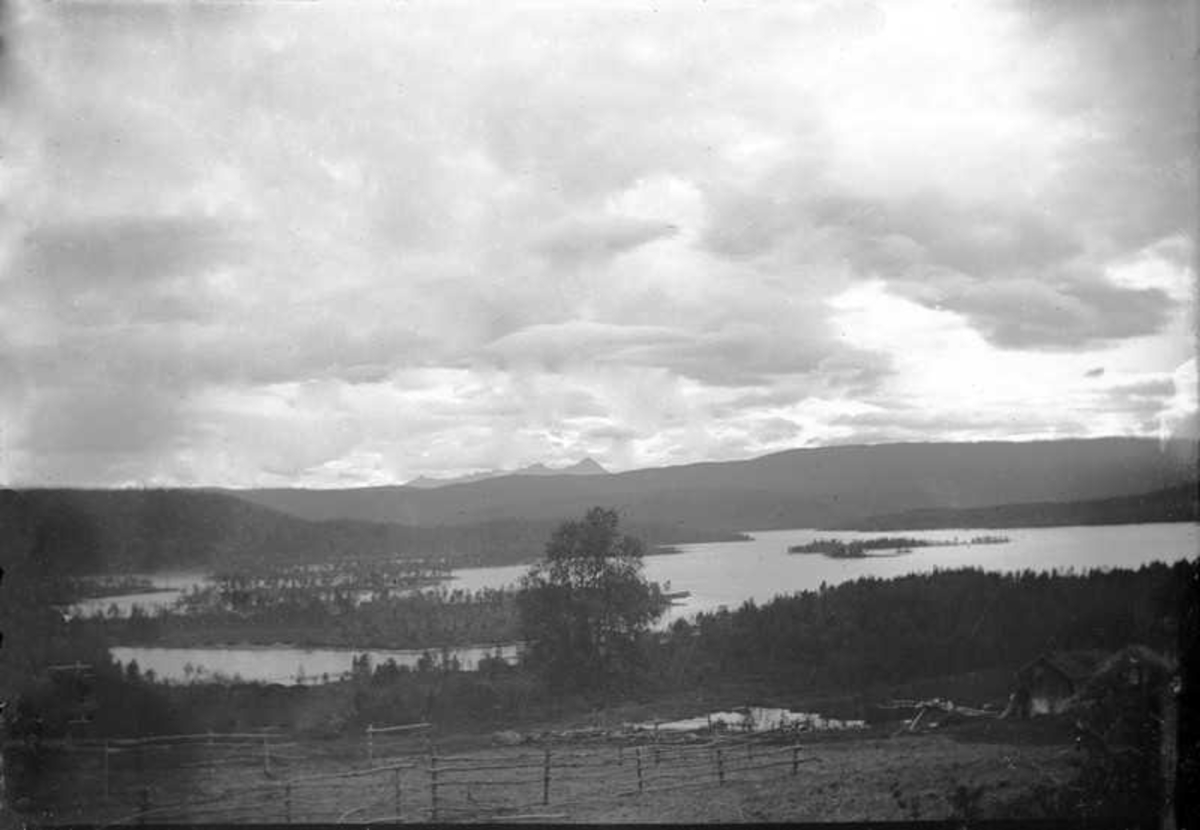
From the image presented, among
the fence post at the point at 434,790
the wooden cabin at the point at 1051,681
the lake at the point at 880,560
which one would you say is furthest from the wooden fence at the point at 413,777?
the wooden cabin at the point at 1051,681

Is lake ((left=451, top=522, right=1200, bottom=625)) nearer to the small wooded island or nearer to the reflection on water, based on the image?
the small wooded island

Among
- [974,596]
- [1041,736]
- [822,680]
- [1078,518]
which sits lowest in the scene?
[1041,736]

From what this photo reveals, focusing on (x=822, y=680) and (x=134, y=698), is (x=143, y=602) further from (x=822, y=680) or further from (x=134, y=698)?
(x=822, y=680)

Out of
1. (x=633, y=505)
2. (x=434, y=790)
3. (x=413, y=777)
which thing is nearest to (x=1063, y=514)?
(x=633, y=505)

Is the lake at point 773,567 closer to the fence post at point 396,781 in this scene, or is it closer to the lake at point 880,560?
the lake at point 880,560

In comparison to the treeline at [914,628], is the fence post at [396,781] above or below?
below

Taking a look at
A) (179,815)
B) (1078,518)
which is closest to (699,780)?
(1078,518)

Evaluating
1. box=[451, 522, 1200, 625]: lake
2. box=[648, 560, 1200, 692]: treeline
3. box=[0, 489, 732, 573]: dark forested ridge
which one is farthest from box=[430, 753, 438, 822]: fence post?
box=[648, 560, 1200, 692]: treeline
